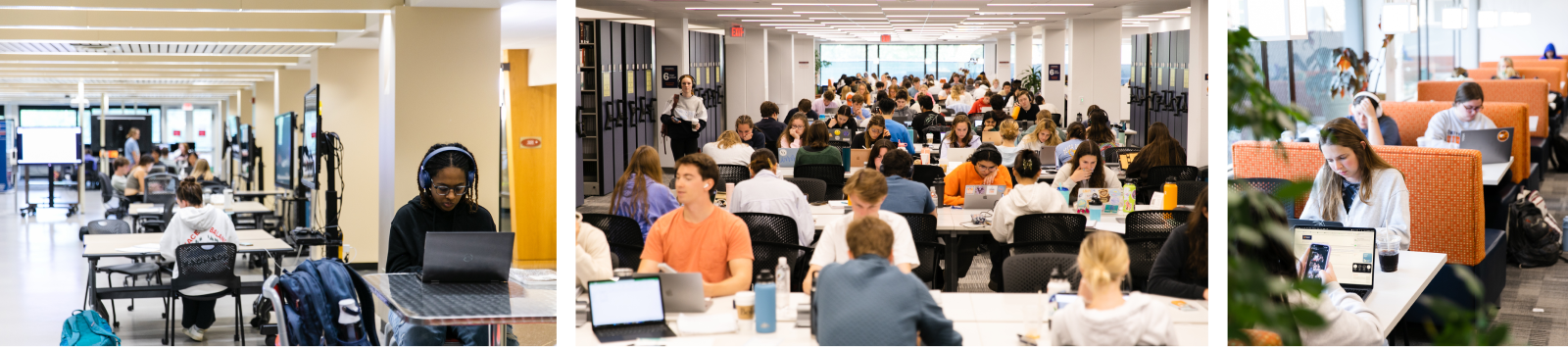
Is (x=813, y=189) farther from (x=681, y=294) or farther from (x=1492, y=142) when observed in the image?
(x=1492, y=142)

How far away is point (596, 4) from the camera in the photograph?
2.32m

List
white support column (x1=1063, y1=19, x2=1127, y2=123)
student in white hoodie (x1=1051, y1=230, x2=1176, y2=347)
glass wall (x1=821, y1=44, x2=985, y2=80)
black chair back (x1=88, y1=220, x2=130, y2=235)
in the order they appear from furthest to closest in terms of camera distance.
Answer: glass wall (x1=821, y1=44, x2=985, y2=80) → white support column (x1=1063, y1=19, x2=1127, y2=123) → black chair back (x1=88, y1=220, x2=130, y2=235) → student in white hoodie (x1=1051, y1=230, x2=1176, y2=347)

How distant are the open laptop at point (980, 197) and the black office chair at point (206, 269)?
4656 mm

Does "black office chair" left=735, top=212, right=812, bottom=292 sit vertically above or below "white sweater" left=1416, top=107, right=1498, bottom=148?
below

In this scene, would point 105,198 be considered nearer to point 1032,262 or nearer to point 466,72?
point 466,72

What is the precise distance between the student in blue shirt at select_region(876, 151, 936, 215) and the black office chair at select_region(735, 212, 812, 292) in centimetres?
28

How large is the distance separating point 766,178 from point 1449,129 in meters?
5.71

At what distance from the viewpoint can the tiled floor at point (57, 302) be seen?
679 centimetres

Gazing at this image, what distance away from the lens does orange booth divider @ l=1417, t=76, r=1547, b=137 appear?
364 inches

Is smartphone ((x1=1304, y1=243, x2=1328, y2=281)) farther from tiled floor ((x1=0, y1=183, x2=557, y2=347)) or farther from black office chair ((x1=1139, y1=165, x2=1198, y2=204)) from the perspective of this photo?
tiled floor ((x1=0, y1=183, x2=557, y2=347))

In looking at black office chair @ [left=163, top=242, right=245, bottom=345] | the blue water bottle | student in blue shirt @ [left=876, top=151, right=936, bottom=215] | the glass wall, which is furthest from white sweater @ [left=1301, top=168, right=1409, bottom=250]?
the glass wall

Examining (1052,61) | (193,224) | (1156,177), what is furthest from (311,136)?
(1052,61)

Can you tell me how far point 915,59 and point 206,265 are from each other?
77.6 ft

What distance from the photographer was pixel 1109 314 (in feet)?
6.45
